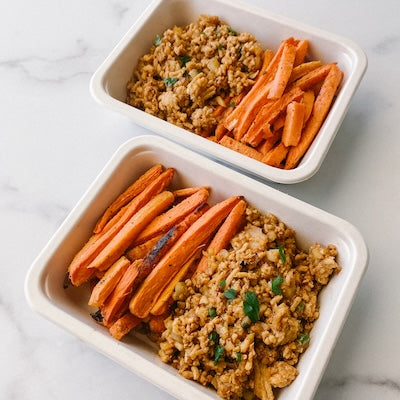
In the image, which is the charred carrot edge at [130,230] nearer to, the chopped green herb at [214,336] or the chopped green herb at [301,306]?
the chopped green herb at [214,336]

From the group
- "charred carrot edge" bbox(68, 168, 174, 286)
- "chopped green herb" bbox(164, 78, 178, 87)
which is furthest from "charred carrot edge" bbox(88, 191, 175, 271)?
"chopped green herb" bbox(164, 78, 178, 87)

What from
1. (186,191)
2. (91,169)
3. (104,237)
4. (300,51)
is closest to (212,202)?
(186,191)

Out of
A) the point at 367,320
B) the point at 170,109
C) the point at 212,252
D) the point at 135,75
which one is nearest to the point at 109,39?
the point at 135,75

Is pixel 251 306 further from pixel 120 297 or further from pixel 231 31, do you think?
pixel 231 31

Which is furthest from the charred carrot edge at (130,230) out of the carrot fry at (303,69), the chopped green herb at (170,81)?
the carrot fry at (303,69)

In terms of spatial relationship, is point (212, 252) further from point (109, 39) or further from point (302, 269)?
point (109, 39)
